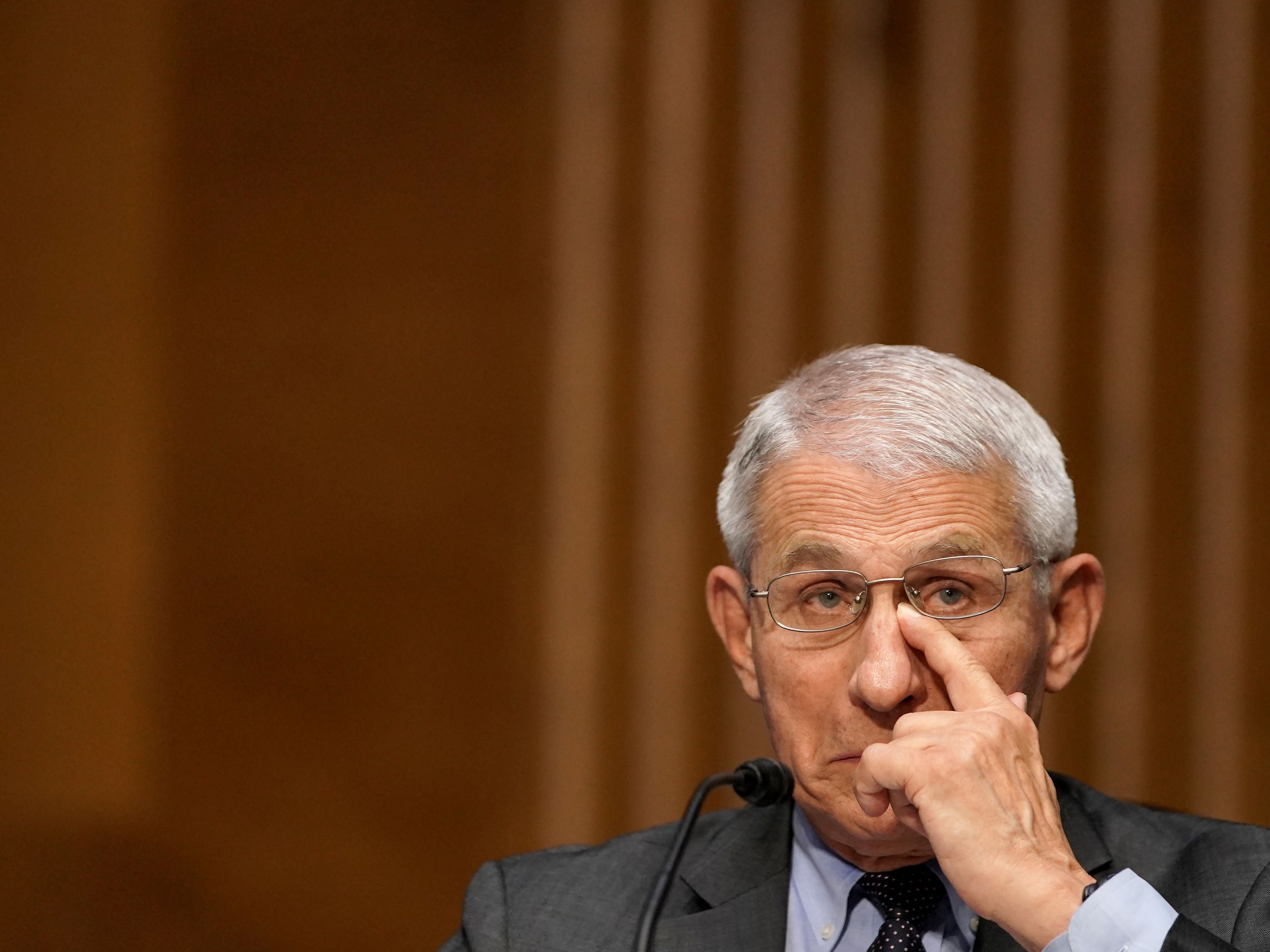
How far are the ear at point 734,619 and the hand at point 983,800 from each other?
1.36 ft

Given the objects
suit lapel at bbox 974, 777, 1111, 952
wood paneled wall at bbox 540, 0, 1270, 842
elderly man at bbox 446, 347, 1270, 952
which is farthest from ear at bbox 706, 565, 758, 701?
wood paneled wall at bbox 540, 0, 1270, 842

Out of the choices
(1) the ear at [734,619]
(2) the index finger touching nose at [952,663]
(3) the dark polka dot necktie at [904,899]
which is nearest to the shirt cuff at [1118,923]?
(2) the index finger touching nose at [952,663]

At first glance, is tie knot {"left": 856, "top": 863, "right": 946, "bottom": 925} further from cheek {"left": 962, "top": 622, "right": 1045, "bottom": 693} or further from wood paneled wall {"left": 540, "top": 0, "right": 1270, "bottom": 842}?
wood paneled wall {"left": 540, "top": 0, "right": 1270, "bottom": 842}

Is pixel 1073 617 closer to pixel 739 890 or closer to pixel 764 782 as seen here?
pixel 764 782

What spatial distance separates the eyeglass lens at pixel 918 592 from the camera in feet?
6.09

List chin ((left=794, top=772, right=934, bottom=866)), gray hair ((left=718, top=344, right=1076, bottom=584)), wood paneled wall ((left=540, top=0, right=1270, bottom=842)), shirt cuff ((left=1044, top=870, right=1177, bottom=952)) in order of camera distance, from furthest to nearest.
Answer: wood paneled wall ((left=540, top=0, right=1270, bottom=842)) → gray hair ((left=718, top=344, right=1076, bottom=584)) → chin ((left=794, top=772, right=934, bottom=866)) → shirt cuff ((left=1044, top=870, right=1177, bottom=952))

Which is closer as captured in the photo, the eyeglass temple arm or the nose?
the nose

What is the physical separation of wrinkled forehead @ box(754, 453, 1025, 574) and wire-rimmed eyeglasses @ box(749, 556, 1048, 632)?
15mm

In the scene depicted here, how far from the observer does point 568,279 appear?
3.35 m

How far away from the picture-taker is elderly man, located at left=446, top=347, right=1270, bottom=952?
173 centimetres

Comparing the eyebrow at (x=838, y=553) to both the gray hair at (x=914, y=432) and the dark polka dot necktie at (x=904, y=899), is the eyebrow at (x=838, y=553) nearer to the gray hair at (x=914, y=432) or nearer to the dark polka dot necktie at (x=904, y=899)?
the gray hair at (x=914, y=432)

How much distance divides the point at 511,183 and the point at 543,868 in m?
1.80

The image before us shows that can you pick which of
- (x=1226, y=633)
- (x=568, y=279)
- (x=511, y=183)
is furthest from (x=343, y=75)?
(x=1226, y=633)

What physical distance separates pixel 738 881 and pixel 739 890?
2 centimetres
